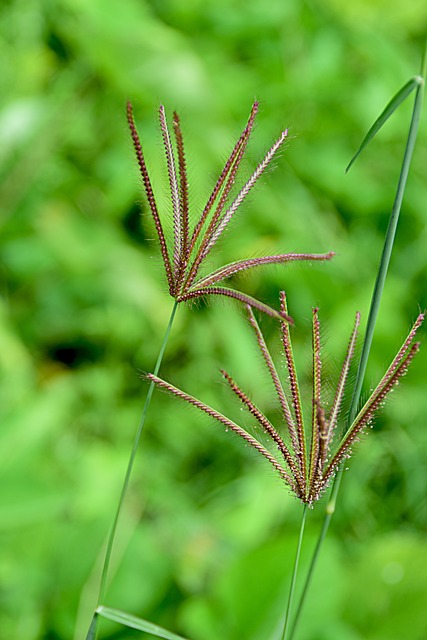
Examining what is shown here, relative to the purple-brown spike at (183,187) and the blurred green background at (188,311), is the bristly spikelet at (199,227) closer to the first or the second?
the purple-brown spike at (183,187)

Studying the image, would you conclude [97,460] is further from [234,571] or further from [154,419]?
[234,571]

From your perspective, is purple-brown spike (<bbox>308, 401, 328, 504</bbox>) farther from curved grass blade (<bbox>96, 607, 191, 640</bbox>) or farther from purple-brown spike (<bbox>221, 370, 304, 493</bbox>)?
curved grass blade (<bbox>96, 607, 191, 640</bbox>)

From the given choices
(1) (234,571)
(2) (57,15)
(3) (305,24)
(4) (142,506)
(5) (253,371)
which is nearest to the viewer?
Answer: (1) (234,571)

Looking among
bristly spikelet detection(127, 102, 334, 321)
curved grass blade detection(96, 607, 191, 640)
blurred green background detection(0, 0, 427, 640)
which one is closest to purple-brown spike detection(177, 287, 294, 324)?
bristly spikelet detection(127, 102, 334, 321)

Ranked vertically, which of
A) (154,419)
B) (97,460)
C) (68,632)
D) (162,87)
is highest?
(162,87)

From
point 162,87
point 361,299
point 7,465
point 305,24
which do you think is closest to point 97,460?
point 7,465

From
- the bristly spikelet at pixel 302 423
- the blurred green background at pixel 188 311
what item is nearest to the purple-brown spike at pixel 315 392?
the bristly spikelet at pixel 302 423
